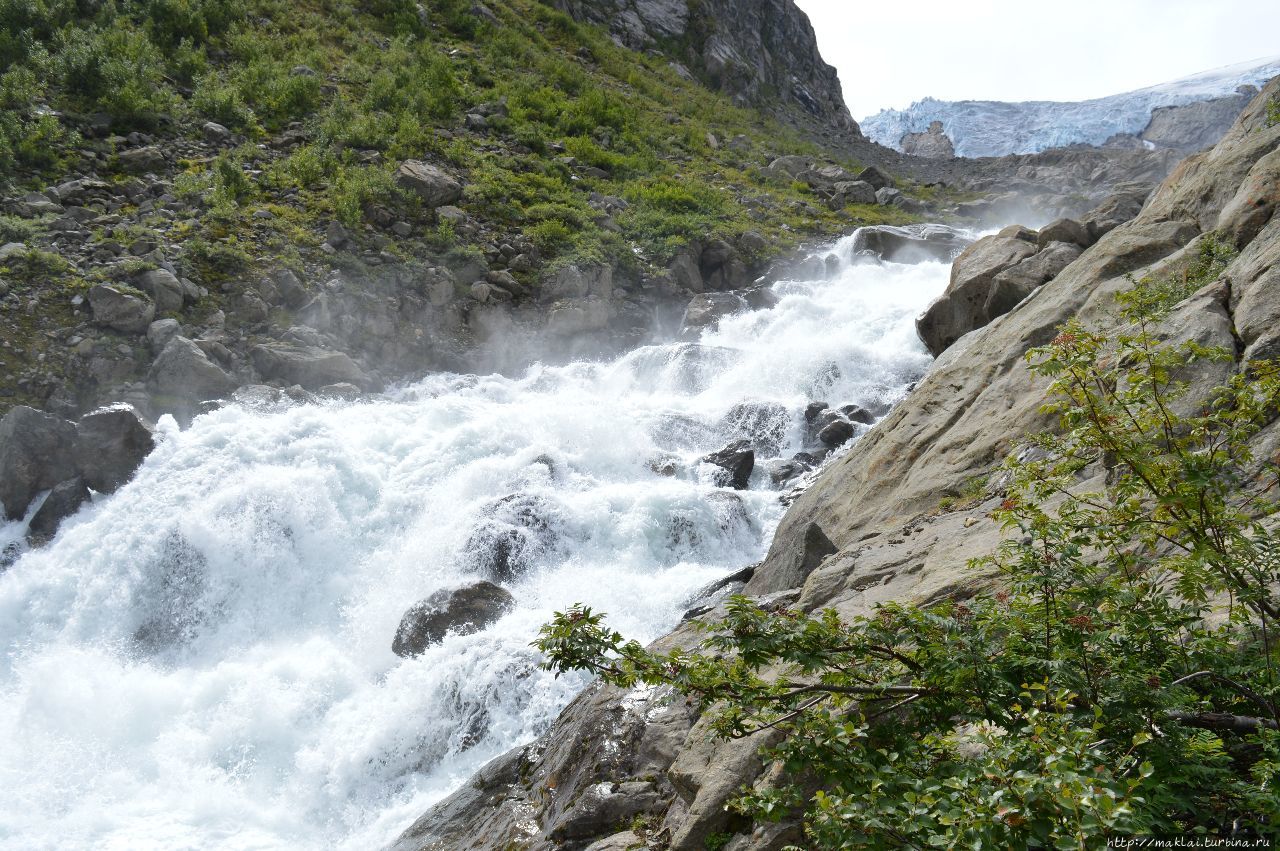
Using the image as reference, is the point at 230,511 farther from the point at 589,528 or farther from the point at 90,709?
the point at 589,528

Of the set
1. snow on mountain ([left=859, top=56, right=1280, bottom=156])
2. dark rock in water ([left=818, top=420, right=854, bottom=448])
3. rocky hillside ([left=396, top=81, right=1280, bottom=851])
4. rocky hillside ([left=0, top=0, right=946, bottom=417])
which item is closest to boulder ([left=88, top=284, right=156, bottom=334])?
rocky hillside ([left=0, top=0, right=946, bottom=417])

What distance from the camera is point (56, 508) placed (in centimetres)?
1210

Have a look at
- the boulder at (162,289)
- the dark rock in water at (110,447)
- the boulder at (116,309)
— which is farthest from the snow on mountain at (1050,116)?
the dark rock in water at (110,447)

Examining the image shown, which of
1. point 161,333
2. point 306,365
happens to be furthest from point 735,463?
point 161,333

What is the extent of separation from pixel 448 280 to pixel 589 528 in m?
9.28

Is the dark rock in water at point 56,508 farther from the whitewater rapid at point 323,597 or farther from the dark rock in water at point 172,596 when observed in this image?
the dark rock in water at point 172,596

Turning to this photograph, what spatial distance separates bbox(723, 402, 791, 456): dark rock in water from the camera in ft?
51.1

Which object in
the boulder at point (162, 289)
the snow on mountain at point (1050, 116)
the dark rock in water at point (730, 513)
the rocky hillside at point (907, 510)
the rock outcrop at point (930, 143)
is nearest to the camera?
the rocky hillside at point (907, 510)

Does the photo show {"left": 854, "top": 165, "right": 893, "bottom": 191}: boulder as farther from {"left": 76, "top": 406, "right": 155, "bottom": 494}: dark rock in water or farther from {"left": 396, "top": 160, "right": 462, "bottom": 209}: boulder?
{"left": 76, "top": 406, "right": 155, "bottom": 494}: dark rock in water

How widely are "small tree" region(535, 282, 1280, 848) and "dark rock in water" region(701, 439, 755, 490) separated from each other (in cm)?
987

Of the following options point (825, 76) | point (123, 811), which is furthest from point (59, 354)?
point (825, 76)

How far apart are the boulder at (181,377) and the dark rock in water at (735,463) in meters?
9.26

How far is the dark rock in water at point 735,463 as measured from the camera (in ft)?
45.7

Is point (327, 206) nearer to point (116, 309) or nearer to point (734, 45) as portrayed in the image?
point (116, 309)
